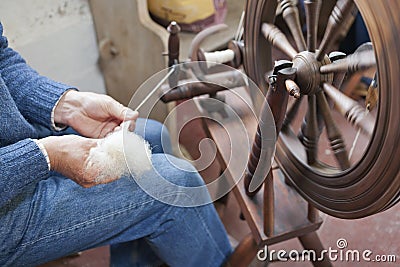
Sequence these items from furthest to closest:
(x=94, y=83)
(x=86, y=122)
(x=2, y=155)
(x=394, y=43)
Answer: (x=94, y=83), (x=86, y=122), (x=2, y=155), (x=394, y=43)

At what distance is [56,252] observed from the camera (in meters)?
0.99

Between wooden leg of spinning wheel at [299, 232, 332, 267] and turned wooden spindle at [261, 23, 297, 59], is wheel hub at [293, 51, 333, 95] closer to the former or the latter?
turned wooden spindle at [261, 23, 297, 59]

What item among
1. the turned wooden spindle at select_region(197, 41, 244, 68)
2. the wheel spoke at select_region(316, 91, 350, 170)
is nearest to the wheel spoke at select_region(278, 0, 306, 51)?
Result: the wheel spoke at select_region(316, 91, 350, 170)

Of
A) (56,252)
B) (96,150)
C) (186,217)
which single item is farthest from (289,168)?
(56,252)

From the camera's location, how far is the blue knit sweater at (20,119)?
2.90 ft

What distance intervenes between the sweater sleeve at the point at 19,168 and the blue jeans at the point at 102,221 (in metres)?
0.07

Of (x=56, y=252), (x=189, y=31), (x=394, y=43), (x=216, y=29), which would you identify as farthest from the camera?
(x=189, y=31)

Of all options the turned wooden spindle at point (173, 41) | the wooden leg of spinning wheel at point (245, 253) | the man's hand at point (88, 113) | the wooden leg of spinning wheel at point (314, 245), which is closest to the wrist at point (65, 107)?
the man's hand at point (88, 113)

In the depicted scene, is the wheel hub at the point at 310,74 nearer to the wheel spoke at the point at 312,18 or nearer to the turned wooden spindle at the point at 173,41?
the wheel spoke at the point at 312,18

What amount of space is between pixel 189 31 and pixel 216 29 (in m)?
0.64

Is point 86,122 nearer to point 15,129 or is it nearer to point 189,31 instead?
point 15,129

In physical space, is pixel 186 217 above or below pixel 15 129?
below

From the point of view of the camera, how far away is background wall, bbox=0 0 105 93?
5.65 feet

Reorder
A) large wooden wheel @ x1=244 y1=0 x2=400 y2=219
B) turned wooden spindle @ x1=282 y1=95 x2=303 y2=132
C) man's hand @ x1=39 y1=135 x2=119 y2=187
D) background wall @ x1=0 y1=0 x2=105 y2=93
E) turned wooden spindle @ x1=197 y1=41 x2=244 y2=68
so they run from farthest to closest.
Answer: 1. background wall @ x1=0 y1=0 x2=105 y2=93
2. turned wooden spindle @ x1=197 y1=41 x2=244 y2=68
3. turned wooden spindle @ x1=282 y1=95 x2=303 y2=132
4. man's hand @ x1=39 y1=135 x2=119 y2=187
5. large wooden wheel @ x1=244 y1=0 x2=400 y2=219
